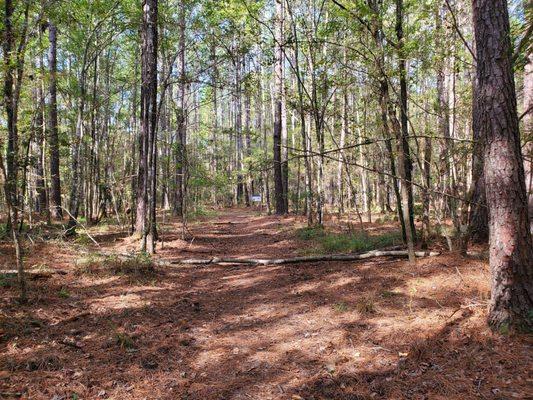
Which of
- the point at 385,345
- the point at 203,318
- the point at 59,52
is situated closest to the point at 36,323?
the point at 203,318

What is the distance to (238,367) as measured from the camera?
145 inches

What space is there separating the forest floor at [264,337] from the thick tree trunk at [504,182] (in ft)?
1.21

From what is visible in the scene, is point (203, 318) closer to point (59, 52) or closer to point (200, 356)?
point (200, 356)

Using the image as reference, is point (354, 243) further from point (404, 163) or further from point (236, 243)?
point (236, 243)

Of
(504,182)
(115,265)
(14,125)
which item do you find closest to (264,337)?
(504,182)

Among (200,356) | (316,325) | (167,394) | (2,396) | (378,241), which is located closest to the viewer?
(2,396)

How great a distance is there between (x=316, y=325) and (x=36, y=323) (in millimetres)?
3369

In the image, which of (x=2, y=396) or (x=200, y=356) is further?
(x=200, y=356)

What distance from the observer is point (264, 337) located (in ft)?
14.4

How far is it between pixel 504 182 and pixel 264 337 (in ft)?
10.2

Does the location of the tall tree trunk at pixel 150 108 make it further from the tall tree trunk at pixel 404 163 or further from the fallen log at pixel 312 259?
the tall tree trunk at pixel 404 163

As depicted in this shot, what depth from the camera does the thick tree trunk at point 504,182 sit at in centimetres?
346

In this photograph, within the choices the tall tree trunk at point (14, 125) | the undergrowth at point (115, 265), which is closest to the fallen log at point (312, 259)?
the undergrowth at point (115, 265)

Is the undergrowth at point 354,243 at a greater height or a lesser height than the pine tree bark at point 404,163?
lesser
